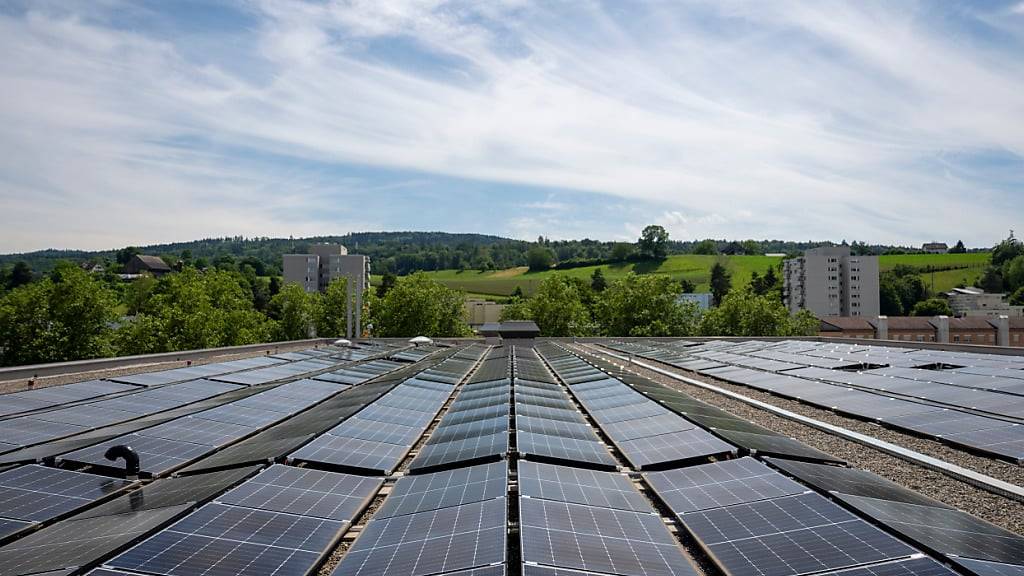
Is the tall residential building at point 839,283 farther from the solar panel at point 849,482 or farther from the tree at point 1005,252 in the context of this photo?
the solar panel at point 849,482

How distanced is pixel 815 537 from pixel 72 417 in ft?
58.9

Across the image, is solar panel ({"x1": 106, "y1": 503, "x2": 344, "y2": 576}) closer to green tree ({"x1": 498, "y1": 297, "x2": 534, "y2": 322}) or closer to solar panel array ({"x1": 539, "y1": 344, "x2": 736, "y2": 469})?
solar panel array ({"x1": 539, "y1": 344, "x2": 736, "y2": 469})

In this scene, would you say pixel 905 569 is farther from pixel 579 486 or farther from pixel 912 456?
pixel 912 456

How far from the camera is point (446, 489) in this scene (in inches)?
393

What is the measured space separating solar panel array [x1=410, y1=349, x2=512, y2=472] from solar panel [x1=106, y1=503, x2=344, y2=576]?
10.7 ft

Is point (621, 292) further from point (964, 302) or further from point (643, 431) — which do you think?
point (964, 302)

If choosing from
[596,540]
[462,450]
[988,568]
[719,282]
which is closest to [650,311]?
[462,450]

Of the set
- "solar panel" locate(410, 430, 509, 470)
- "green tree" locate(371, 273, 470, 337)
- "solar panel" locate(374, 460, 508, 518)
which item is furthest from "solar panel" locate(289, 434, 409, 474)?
"green tree" locate(371, 273, 470, 337)

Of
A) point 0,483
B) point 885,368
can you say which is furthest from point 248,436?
point 885,368

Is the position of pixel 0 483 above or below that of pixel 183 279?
below

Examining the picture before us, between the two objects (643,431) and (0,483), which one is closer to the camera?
(0,483)

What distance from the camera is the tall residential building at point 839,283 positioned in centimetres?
14488

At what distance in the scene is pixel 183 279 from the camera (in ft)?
240

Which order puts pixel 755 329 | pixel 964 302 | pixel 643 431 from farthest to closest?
pixel 964 302 < pixel 755 329 < pixel 643 431
